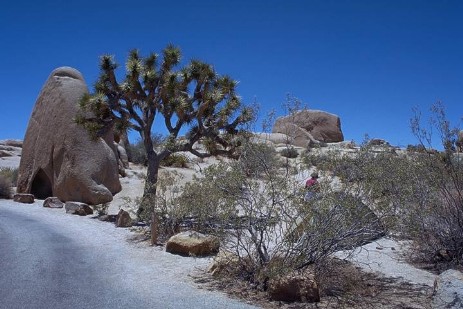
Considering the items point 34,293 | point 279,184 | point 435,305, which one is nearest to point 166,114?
point 279,184

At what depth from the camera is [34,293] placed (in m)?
5.47

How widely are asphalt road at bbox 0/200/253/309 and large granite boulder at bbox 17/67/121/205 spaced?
550 cm

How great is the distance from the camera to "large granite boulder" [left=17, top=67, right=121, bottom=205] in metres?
16.4

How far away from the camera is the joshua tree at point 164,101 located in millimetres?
13672

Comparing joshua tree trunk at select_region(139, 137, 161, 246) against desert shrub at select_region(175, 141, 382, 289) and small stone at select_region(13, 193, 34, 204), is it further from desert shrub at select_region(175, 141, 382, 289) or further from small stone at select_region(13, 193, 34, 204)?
small stone at select_region(13, 193, 34, 204)

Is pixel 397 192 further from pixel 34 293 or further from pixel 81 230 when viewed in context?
pixel 81 230

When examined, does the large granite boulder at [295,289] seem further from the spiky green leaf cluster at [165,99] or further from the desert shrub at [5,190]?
the desert shrub at [5,190]

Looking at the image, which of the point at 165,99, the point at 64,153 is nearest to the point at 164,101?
the point at 165,99

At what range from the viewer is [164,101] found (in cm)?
1387

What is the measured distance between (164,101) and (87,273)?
789 centimetres

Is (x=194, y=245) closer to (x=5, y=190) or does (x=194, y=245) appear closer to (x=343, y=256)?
(x=343, y=256)

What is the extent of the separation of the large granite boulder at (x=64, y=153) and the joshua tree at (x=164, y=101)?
85.0 inches

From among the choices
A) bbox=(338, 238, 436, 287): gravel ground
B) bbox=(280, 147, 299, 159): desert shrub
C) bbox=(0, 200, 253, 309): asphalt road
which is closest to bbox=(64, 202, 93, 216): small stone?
bbox=(0, 200, 253, 309): asphalt road

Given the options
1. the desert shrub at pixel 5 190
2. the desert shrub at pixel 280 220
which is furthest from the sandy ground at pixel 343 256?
the desert shrub at pixel 5 190
